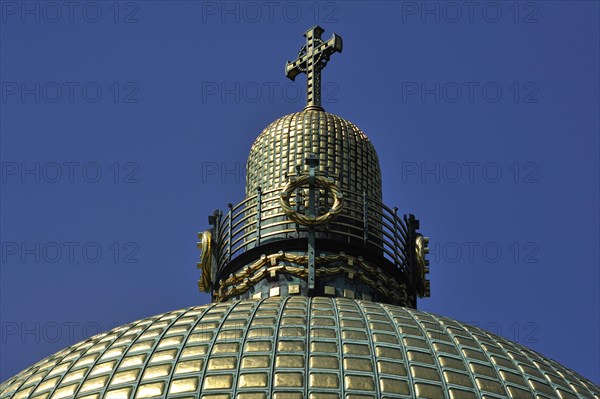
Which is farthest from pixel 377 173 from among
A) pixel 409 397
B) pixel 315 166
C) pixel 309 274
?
pixel 409 397

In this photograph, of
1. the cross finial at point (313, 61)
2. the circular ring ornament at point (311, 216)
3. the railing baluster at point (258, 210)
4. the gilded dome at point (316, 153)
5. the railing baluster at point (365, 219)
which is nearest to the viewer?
the circular ring ornament at point (311, 216)

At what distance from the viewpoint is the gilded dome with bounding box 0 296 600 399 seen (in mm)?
Answer: 43750

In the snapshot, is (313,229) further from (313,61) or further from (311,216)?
(313,61)

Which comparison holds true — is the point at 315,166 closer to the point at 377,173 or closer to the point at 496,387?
the point at 377,173

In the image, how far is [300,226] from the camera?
173 ft

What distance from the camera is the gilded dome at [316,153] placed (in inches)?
2175

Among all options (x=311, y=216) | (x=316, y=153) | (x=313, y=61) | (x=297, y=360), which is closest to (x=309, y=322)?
(x=297, y=360)

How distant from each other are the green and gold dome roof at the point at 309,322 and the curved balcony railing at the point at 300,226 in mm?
40

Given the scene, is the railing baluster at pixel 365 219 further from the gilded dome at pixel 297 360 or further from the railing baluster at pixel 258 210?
the gilded dome at pixel 297 360

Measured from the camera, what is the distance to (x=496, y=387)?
45.0 metres

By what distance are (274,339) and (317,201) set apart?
793 cm

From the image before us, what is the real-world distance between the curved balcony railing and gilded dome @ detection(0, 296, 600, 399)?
3379mm

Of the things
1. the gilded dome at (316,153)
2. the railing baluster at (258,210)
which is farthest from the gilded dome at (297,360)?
the gilded dome at (316,153)

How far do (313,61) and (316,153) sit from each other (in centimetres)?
440
